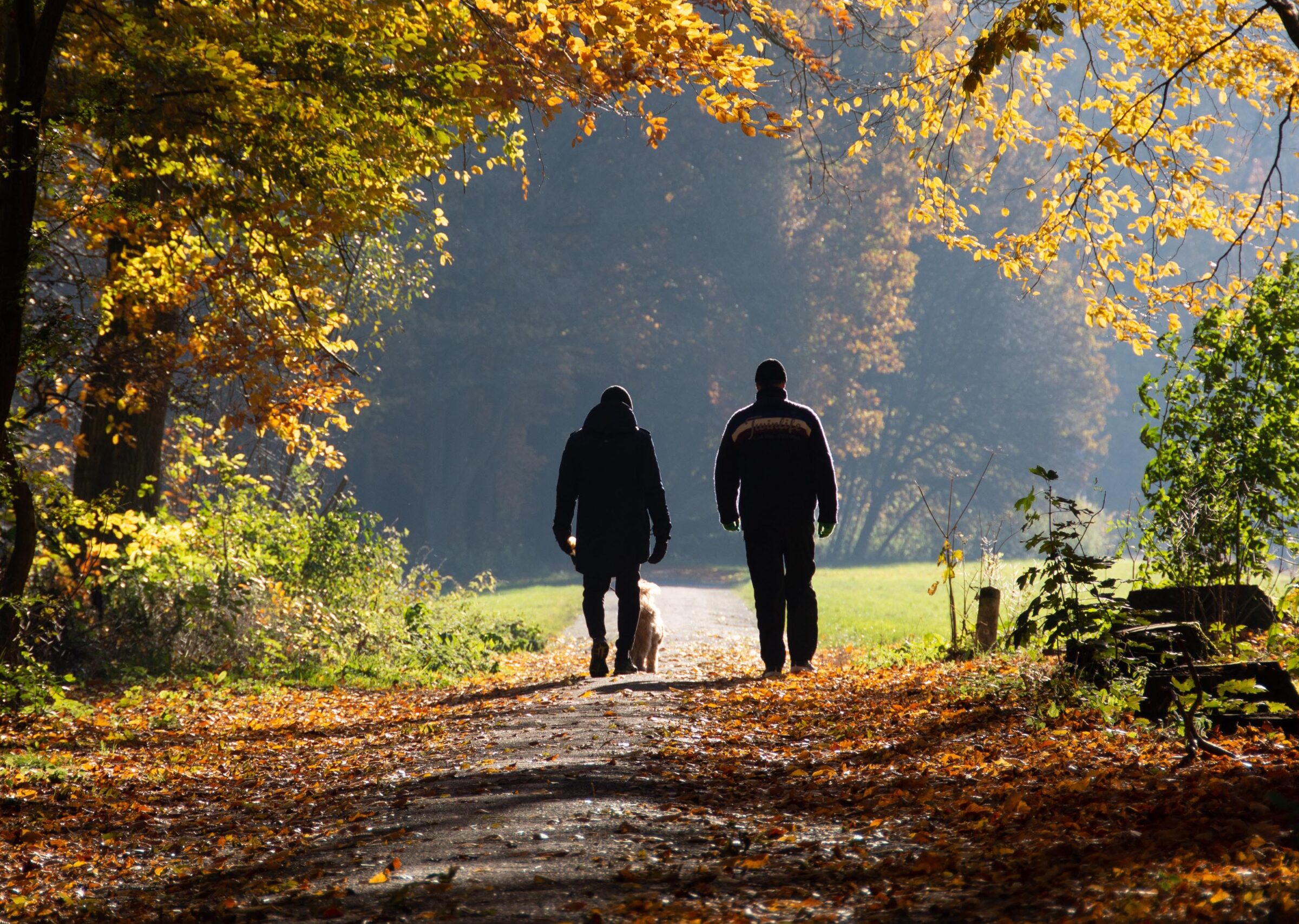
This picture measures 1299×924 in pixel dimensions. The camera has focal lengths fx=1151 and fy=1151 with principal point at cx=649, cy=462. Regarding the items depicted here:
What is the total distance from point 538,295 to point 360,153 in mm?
32312

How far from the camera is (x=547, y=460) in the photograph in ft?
153

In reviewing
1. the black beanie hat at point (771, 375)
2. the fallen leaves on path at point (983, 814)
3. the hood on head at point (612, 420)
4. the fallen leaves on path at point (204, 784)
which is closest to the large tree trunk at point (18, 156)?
the fallen leaves on path at point (204, 784)

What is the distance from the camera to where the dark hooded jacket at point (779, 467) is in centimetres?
867

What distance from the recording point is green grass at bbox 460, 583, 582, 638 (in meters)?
18.8

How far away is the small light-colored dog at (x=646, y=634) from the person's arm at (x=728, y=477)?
4.51 feet

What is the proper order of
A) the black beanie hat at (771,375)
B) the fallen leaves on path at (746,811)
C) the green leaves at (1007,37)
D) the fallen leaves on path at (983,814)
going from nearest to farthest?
the fallen leaves on path at (983,814), the fallen leaves on path at (746,811), the green leaves at (1007,37), the black beanie hat at (771,375)

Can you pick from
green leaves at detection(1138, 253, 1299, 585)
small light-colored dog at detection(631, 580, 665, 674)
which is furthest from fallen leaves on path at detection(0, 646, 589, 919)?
green leaves at detection(1138, 253, 1299, 585)

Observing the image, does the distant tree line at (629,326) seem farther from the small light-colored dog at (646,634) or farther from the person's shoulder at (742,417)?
the person's shoulder at (742,417)

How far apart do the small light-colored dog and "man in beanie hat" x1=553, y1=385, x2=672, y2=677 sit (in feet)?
2.10

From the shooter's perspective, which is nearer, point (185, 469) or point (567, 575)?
point (185, 469)

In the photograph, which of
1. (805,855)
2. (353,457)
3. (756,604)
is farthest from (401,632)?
(353,457)

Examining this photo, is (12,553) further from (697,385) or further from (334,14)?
(697,385)

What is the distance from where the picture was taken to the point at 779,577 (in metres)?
8.77

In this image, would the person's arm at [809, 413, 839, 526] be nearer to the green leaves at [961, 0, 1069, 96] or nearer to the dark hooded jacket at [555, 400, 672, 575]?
the dark hooded jacket at [555, 400, 672, 575]
